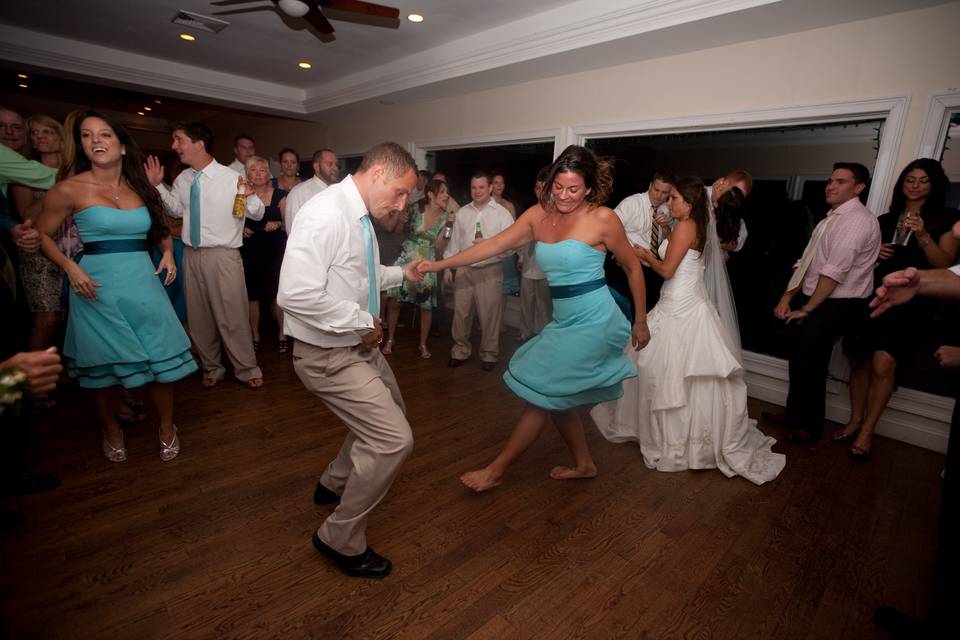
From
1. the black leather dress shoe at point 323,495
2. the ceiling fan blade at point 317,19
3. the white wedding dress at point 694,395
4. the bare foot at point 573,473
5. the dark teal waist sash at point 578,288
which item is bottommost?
the bare foot at point 573,473

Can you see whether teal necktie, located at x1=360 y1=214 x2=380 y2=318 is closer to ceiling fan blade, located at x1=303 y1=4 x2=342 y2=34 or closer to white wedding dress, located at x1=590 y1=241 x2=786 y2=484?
white wedding dress, located at x1=590 y1=241 x2=786 y2=484

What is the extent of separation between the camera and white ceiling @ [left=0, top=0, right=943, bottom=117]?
11.1ft

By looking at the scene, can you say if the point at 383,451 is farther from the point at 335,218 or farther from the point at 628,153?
the point at 628,153

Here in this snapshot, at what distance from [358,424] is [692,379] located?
1986 mm

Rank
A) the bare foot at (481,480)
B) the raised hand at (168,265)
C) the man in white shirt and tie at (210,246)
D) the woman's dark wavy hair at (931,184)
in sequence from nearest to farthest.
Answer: the bare foot at (481,480) < the raised hand at (168,265) < the woman's dark wavy hair at (931,184) < the man in white shirt and tie at (210,246)

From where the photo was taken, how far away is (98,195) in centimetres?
220

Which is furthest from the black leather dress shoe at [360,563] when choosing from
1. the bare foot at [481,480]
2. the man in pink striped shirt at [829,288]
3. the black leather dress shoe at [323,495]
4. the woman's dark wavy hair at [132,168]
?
the man in pink striped shirt at [829,288]

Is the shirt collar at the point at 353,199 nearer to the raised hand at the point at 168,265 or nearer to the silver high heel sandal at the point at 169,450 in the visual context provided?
the raised hand at the point at 168,265

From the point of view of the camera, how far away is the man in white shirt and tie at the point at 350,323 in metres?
1.55

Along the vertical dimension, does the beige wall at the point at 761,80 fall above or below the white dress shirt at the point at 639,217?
above

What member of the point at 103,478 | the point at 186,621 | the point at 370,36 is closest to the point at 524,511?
the point at 186,621

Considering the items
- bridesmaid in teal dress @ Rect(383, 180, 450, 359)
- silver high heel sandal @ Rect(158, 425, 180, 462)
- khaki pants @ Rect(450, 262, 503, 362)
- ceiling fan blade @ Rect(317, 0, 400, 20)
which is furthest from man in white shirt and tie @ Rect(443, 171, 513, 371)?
silver high heel sandal @ Rect(158, 425, 180, 462)

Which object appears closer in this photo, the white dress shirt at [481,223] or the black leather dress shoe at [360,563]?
the black leather dress shoe at [360,563]

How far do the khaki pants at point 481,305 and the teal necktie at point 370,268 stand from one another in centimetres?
245
